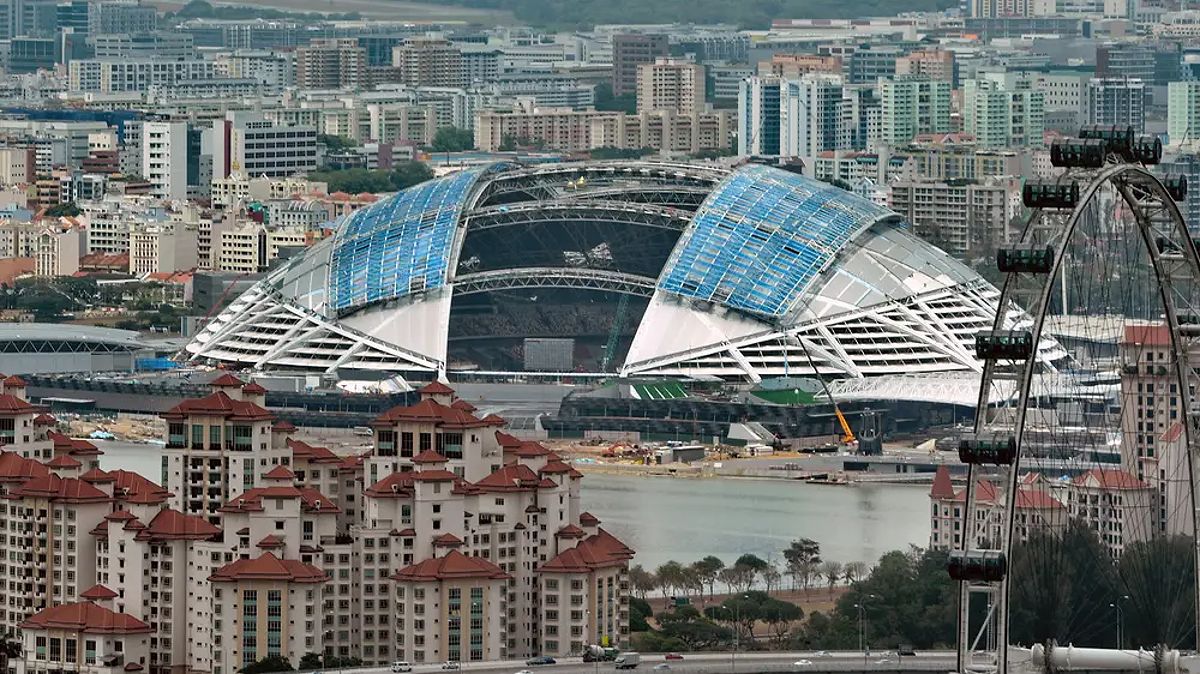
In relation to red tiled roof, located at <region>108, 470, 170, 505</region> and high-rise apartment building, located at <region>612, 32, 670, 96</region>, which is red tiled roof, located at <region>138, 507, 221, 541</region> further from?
high-rise apartment building, located at <region>612, 32, 670, 96</region>

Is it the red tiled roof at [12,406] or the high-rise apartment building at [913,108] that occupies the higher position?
the high-rise apartment building at [913,108]

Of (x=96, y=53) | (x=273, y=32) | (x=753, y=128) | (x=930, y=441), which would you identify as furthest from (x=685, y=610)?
(x=273, y=32)

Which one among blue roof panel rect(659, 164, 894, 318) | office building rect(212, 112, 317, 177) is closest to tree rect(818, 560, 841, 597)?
blue roof panel rect(659, 164, 894, 318)

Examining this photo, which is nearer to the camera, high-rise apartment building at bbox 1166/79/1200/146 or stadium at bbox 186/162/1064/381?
stadium at bbox 186/162/1064/381

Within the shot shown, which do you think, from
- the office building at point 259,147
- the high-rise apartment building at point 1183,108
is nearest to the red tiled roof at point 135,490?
the office building at point 259,147

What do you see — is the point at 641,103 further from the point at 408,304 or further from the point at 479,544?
the point at 479,544

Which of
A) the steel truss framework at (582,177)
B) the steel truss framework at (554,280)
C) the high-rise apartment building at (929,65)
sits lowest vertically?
the steel truss framework at (554,280)

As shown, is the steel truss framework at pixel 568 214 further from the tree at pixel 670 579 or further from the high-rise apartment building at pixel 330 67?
the high-rise apartment building at pixel 330 67
